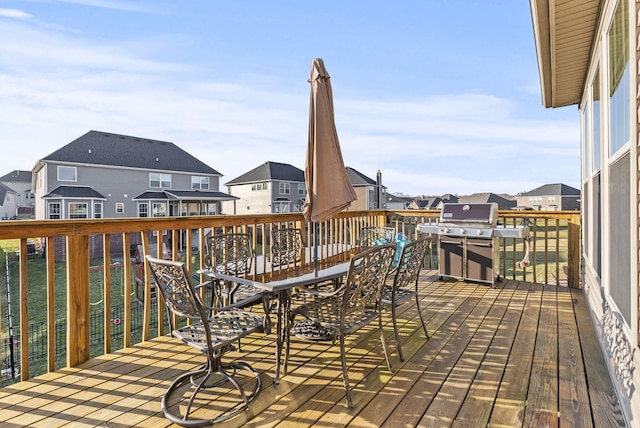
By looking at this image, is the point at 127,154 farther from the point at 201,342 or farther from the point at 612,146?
the point at 612,146

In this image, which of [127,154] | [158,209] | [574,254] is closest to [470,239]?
[574,254]

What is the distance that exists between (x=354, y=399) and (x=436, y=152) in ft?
57.8

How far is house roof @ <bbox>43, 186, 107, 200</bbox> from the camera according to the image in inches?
698

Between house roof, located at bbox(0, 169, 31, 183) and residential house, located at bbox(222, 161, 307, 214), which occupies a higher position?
house roof, located at bbox(0, 169, 31, 183)

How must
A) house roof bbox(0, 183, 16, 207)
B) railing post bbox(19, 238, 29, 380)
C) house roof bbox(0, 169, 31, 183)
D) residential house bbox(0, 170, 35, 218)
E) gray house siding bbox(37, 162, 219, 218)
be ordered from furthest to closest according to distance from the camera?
house roof bbox(0, 169, 31, 183), residential house bbox(0, 170, 35, 218), house roof bbox(0, 183, 16, 207), gray house siding bbox(37, 162, 219, 218), railing post bbox(19, 238, 29, 380)

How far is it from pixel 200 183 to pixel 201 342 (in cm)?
2254

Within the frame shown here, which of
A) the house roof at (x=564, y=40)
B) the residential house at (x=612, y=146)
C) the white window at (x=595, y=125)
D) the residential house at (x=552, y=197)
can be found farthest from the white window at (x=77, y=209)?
the residential house at (x=552, y=197)

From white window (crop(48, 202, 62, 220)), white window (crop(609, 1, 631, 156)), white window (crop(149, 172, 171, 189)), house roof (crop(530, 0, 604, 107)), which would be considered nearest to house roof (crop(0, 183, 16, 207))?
white window (crop(48, 202, 62, 220))

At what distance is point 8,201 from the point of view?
36750mm

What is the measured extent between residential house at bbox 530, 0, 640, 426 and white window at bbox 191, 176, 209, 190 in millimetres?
21692

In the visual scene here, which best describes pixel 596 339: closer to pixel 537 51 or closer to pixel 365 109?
pixel 537 51

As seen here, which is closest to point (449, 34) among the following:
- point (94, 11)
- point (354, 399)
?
point (354, 399)

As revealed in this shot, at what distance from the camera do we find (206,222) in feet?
11.1

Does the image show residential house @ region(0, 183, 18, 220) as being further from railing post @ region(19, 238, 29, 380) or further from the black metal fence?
railing post @ region(19, 238, 29, 380)
